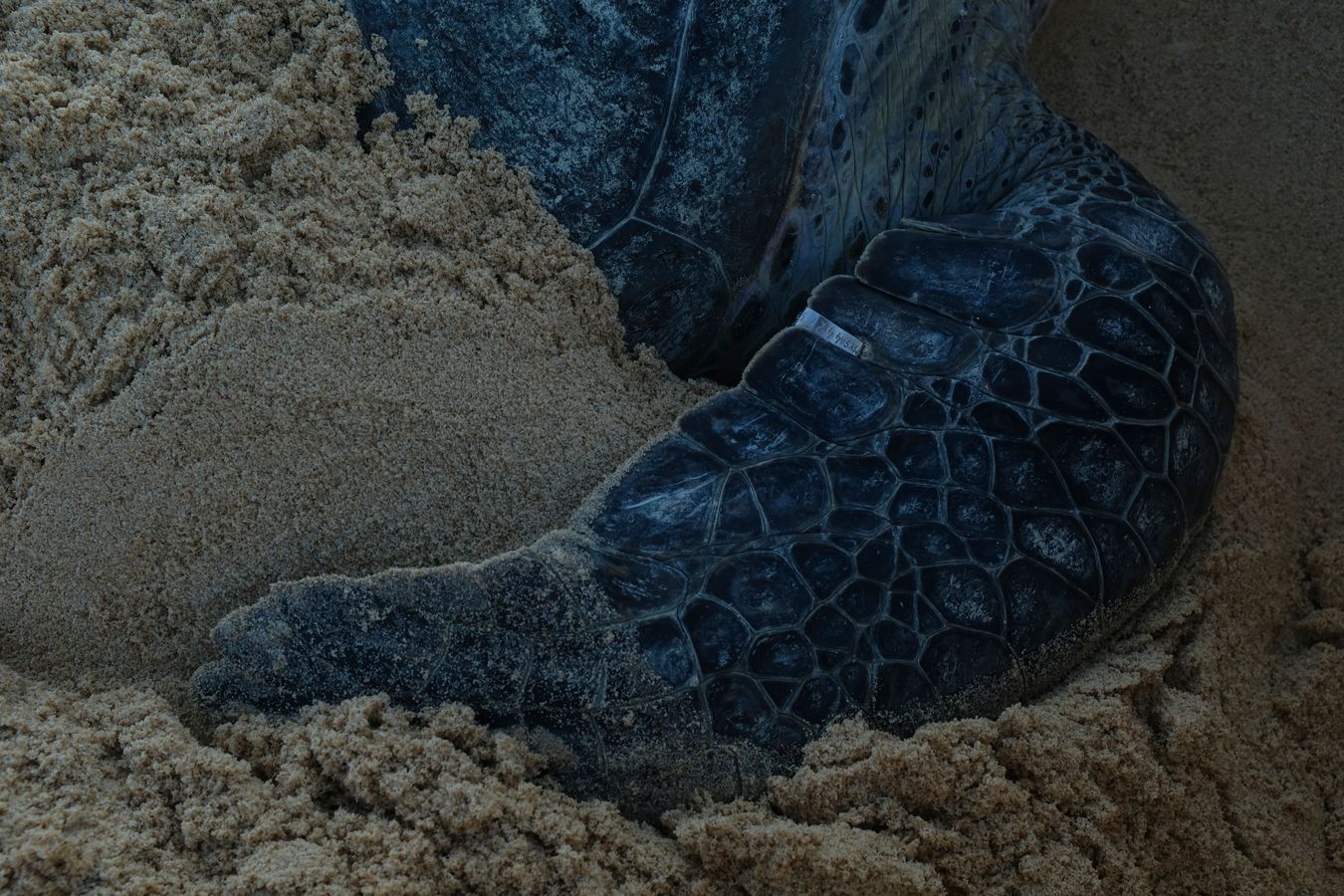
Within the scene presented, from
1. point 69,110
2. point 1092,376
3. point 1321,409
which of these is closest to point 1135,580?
point 1092,376

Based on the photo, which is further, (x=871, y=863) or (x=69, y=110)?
(x=69, y=110)

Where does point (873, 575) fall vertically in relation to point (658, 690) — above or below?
above

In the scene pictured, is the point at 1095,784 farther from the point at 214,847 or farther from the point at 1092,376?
the point at 214,847

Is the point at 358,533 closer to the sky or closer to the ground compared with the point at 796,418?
closer to the ground
